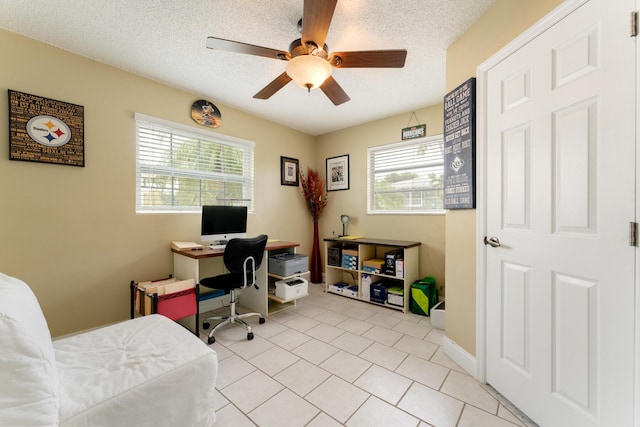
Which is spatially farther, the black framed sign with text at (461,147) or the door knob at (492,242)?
the black framed sign with text at (461,147)

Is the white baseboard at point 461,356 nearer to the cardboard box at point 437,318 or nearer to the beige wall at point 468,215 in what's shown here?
the beige wall at point 468,215

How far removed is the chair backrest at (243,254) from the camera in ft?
7.55

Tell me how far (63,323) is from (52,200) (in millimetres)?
1060

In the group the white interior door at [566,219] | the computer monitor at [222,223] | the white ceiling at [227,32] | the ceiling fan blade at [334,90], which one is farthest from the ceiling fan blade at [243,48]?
the computer monitor at [222,223]

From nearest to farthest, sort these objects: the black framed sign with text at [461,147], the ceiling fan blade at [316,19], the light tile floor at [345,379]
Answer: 1. the ceiling fan blade at [316,19]
2. the light tile floor at [345,379]
3. the black framed sign with text at [461,147]

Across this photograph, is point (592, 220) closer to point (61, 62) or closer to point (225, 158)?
point (225, 158)

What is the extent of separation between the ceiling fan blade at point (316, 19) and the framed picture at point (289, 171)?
2.41 meters

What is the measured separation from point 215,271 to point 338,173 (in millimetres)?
2408

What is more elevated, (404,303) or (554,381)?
(554,381)

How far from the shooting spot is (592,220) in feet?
3.68

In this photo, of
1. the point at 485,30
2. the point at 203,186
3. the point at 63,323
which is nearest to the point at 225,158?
the point at 203,186

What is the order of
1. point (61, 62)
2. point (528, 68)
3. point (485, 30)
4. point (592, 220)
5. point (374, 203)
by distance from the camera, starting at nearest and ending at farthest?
point (592, 220) → point (528, 68) → point (485, 30) → point (61, 62) → point (374, 203)

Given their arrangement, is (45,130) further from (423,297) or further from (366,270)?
(423,297)

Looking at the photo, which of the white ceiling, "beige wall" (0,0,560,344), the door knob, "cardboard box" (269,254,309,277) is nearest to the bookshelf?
"beige wall" (0,0,560,344)
